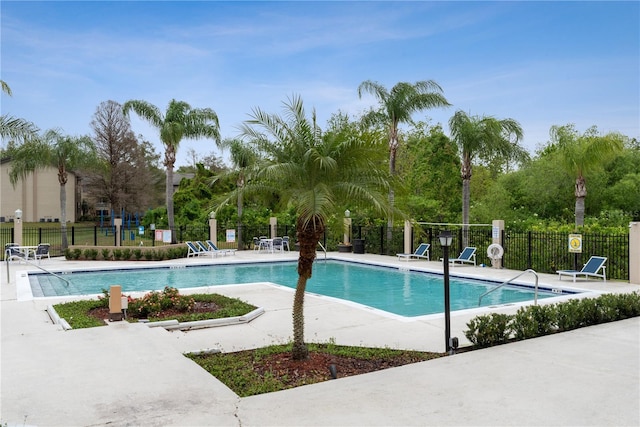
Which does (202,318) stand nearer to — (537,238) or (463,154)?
(537,238)

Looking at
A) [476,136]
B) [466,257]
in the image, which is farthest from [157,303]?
[476,136]

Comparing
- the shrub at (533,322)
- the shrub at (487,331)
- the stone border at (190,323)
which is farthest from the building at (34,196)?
the shrub at (533,322)

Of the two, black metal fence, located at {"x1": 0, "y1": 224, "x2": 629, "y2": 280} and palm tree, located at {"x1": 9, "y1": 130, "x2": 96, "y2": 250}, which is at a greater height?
palm tree, located at {"x1": 9, "y1": 130, "x2": 96, "y2": 250}

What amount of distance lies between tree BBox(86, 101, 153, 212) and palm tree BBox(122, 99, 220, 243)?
20391mm

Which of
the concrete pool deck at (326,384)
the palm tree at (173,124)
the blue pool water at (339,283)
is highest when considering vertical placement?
the palm tree at (173,124)

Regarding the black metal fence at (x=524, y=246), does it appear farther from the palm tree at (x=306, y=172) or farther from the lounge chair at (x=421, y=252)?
the palm tree at (x=306, y=172)

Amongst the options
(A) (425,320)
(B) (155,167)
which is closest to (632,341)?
(A) (425,320)

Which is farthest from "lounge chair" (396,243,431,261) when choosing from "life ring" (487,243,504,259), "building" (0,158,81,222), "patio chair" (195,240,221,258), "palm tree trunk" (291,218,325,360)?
"building" (0,158,81,222)

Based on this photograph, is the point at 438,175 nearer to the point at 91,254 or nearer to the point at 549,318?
the point at 91,254

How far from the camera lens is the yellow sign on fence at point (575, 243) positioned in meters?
15.0

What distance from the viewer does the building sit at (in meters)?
46.4

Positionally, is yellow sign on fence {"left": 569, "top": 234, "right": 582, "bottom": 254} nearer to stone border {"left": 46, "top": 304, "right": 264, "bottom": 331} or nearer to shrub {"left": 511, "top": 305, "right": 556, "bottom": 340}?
shrub {"left": 511, "top": 305, "right": 556, "bottom": 340}

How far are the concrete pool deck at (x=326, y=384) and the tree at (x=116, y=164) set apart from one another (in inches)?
1517

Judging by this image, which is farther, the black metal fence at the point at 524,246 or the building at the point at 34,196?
the building at the point at 34,196
